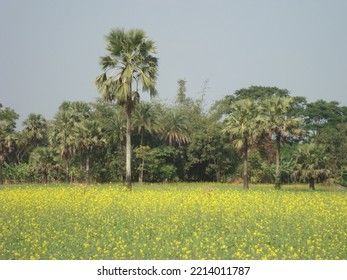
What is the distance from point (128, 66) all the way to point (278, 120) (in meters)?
14.9

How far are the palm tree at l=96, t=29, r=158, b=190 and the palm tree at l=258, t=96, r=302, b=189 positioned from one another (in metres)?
A: 12.5

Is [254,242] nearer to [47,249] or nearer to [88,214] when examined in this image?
[47,249]

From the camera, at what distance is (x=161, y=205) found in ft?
70.7

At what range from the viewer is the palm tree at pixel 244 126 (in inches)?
1674

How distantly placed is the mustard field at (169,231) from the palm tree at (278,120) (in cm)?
1965

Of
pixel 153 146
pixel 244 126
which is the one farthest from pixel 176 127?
pixel 244 126

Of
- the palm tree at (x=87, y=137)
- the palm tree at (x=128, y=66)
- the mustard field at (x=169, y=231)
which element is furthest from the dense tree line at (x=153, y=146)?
Answer: the mustard field at (x=169, y=231)

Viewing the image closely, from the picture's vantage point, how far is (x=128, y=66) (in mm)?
32875

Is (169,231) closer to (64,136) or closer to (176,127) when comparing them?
(64,136)

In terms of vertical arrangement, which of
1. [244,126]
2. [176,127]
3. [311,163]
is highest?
[176,127]

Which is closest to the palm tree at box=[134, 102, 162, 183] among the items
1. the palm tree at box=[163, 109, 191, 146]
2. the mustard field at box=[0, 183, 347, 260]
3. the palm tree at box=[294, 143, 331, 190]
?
the palm tree at box=[163, 109, 191, 146]

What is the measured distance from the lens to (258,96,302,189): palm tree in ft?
136

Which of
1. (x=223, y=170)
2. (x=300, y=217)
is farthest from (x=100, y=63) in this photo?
(x=223, y=170)
